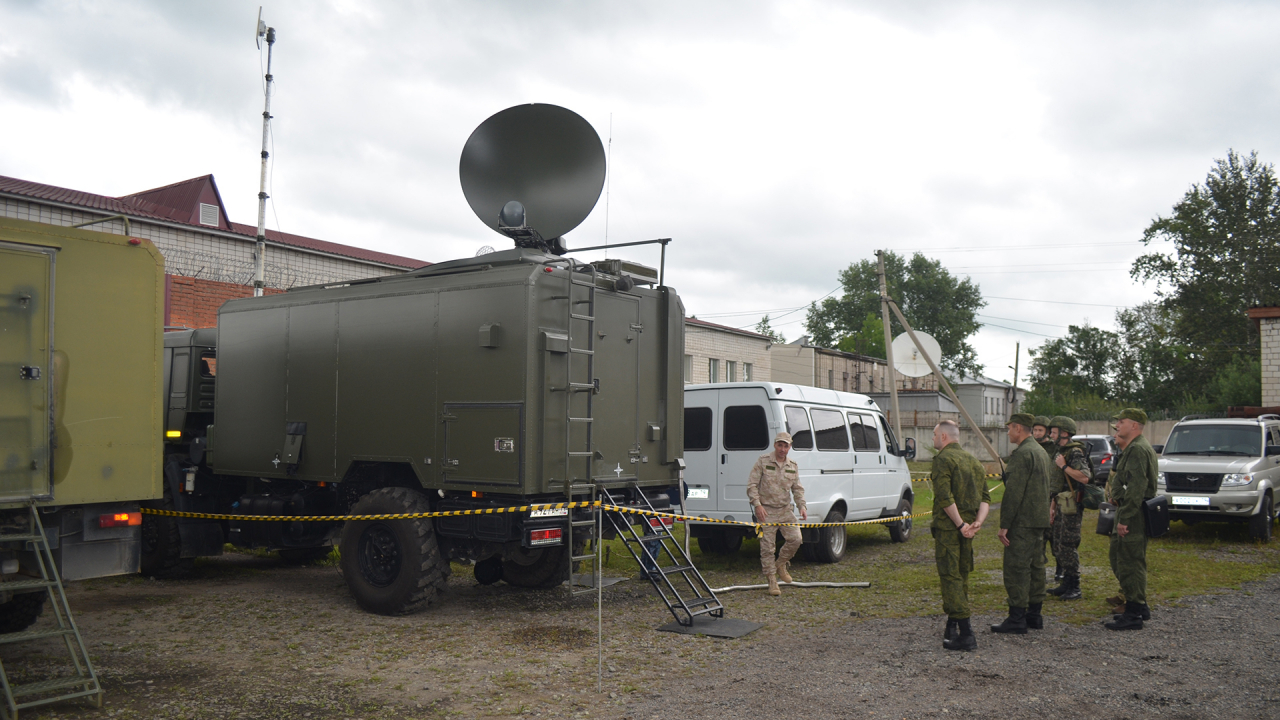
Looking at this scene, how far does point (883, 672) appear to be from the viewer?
6320mm

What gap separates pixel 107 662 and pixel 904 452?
10159mm

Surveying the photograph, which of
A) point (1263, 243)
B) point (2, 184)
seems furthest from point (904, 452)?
point (1263, 243)

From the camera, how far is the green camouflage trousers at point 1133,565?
25.0 feet

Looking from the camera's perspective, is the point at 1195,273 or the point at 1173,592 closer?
the point at 1173,592

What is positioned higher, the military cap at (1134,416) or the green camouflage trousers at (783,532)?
the military cap at (1134,416)

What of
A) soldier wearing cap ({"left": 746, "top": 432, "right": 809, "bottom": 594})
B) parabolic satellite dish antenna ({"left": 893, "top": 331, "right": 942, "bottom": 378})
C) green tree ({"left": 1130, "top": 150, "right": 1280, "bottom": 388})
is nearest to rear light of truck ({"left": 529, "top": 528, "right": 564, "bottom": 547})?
soldier wearing cap ({"left": 746, "top": 432, "right": 809, "bottom": 594})

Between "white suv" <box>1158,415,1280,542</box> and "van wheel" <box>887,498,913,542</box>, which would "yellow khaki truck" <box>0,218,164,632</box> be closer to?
"van wheel" <box>887,498,913,542</box>

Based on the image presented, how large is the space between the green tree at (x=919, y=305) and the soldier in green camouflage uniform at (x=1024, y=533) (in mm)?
70618

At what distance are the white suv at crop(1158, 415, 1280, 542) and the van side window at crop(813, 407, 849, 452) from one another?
5717mm

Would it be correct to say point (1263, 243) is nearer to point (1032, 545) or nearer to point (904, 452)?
point (904, 452)

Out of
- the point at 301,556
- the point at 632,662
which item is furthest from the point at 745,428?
the point at 301,556

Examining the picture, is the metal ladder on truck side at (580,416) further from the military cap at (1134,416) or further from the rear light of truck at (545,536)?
the military cap at (1134,416)

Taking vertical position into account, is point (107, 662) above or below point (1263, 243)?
below

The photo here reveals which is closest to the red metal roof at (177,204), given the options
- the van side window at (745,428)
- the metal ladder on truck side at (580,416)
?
the metal ladder on truck side at (580,416)
